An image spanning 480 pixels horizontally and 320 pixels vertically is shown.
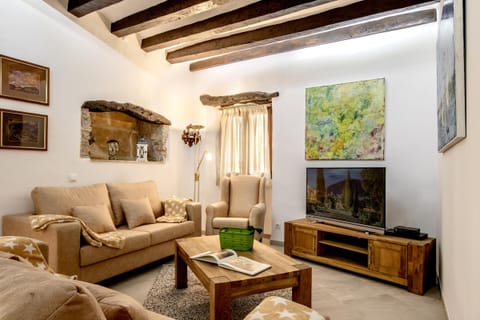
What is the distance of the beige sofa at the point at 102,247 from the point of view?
8.15 feet

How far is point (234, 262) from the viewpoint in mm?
2154

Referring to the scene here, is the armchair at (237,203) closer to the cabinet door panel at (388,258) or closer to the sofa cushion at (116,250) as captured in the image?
the sofa cushion at (116,250)

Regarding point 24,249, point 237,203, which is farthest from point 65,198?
point 237,203

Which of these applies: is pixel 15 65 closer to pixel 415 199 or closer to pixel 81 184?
pixel 81 184

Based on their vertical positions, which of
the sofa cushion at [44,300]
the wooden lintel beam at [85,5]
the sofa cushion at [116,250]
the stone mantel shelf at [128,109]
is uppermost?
the wooden lintel beam at [85,5]

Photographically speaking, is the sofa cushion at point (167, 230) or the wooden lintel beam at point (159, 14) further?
the sofa cushion at point (167, 230)

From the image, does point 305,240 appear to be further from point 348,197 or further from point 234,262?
point 234,262

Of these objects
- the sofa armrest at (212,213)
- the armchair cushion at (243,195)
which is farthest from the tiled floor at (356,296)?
the armchair cushion at (243,195)

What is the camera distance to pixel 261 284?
1920 mm

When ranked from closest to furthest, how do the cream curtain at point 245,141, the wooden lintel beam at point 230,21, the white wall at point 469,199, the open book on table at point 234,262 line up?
the white wall at point 469,199 → the open book on table at point 234,262 → the wooden lintel beam at point 230,21 → the cream curtain at point 245,141

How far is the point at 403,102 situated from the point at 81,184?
3.94 m

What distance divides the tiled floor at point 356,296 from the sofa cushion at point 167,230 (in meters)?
0.36

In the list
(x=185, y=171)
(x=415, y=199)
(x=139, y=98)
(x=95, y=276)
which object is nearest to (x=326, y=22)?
(x=415, y=199)

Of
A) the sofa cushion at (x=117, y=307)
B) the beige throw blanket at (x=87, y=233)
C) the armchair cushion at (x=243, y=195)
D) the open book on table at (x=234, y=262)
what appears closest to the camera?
the sofa cushion at (x=117, y=307)
